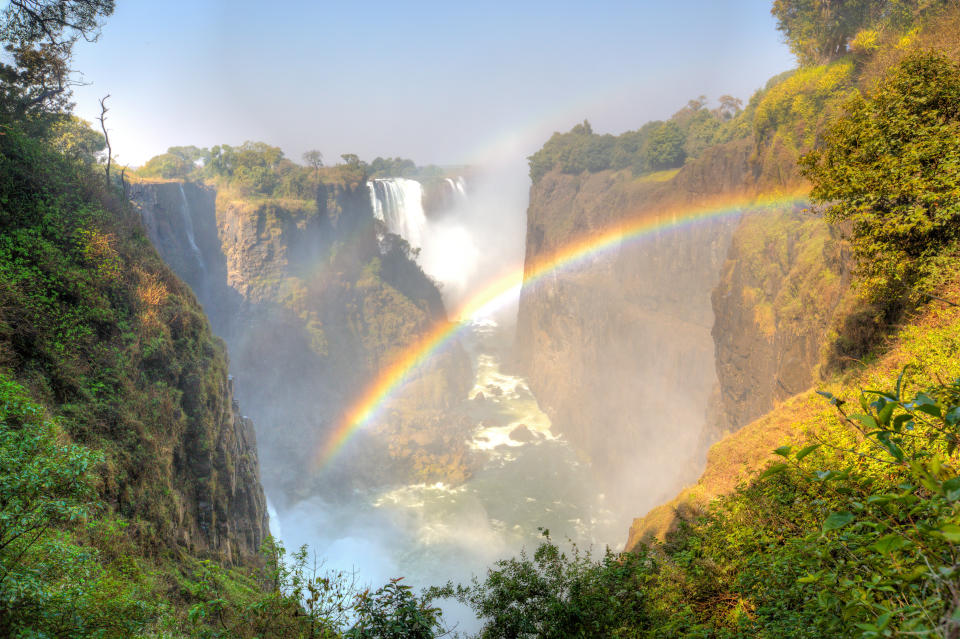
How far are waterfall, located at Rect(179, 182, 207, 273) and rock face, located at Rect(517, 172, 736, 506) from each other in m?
38.6

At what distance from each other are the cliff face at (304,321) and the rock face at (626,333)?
1346 cm

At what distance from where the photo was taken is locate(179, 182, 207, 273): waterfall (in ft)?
139

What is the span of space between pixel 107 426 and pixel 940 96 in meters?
18.4

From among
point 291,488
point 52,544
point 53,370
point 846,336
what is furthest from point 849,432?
point 291,488

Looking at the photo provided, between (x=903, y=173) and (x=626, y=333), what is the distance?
Result: 34.6 metres

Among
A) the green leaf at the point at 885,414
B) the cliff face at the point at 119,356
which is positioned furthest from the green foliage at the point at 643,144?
the green leaf at the point at 885,414

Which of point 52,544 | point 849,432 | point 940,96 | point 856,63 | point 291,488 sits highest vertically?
point 856,63

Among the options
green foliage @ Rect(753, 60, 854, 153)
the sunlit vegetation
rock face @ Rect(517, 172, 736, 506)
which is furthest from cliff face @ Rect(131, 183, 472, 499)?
green foliage @ Rect(753, 60, 854, 153)

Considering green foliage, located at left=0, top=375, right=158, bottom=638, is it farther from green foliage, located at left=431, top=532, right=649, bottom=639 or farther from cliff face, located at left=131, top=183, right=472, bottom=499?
cliff face, located at left=131, top=183, right=472, bottom=499

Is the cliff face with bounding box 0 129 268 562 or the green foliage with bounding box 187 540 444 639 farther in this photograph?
the cliff face with bounding box 0 129 268 562

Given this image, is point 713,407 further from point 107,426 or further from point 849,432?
point 107,426

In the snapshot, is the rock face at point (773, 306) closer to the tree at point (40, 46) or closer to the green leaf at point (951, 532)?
the green leaf at point (951, 532)

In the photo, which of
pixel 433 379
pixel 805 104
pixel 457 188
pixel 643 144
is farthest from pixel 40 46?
pixel 457 188

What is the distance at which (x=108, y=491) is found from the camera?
340 inches
